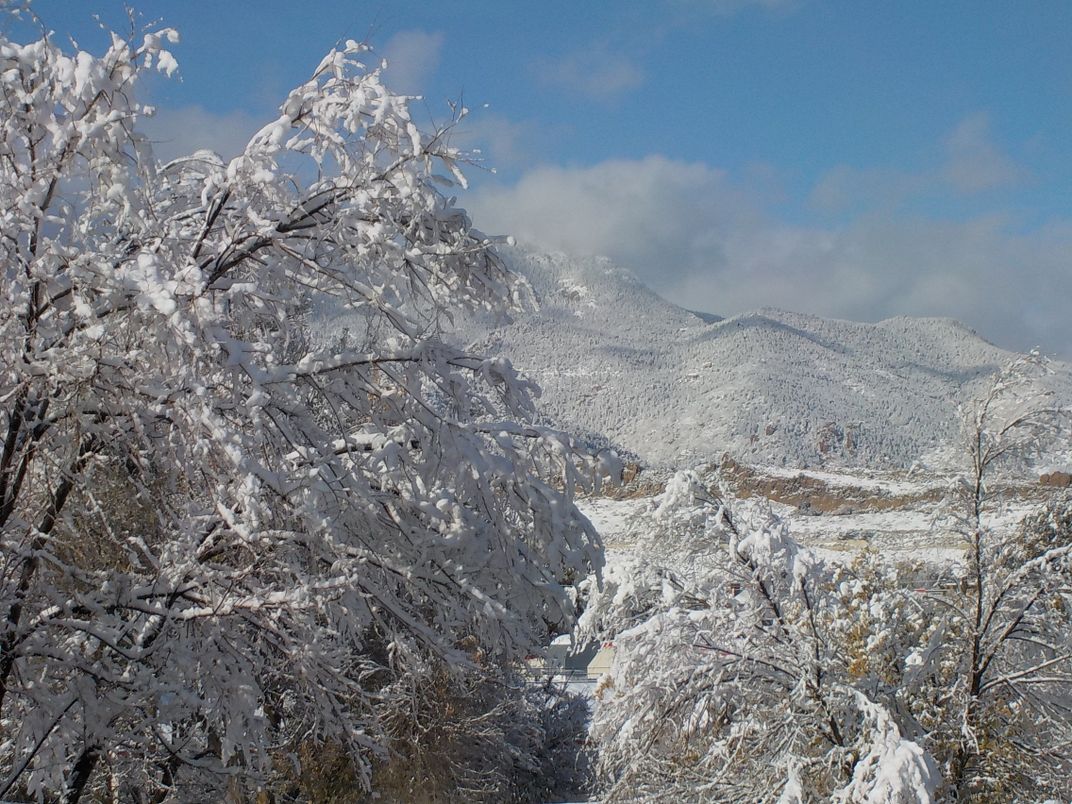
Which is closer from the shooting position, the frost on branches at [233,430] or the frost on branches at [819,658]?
the frost on branches at [233,430]

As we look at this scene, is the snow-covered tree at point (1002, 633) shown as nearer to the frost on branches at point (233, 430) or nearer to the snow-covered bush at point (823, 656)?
the snow-covered bush at point (823, 656)

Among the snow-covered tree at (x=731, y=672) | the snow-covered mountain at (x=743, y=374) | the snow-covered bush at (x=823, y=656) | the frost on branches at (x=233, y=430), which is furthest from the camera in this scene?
the snow-covered mountain at (x=743, y=374)

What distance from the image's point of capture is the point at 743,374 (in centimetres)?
10900

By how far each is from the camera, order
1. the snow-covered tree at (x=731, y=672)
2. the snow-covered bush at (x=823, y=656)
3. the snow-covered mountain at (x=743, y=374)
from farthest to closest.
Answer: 1. the snow-covered mountain at (x=743, y=374)
2. the snow-covered bush at (x=823, y=656)
3. the snow-covered tree at (x=731, y=672)

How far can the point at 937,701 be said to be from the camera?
653 centimetres

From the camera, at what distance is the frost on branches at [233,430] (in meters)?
3.46

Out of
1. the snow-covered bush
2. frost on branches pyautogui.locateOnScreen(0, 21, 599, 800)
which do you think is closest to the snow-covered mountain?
the snow-covered bush

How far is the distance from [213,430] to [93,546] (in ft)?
5.64

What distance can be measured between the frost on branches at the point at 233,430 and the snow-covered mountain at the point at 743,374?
61669 millimetres

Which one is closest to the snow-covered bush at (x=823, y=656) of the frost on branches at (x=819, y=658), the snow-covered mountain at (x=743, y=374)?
the frost on branches at (x=819, y=658)

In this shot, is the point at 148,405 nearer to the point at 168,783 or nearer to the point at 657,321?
the point at 168,783

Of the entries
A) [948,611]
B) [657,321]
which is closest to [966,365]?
[657,321]

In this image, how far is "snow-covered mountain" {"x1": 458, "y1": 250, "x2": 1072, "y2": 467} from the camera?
85.2 metres

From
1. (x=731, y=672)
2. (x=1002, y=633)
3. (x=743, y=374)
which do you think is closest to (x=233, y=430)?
(x=731, y=672)
